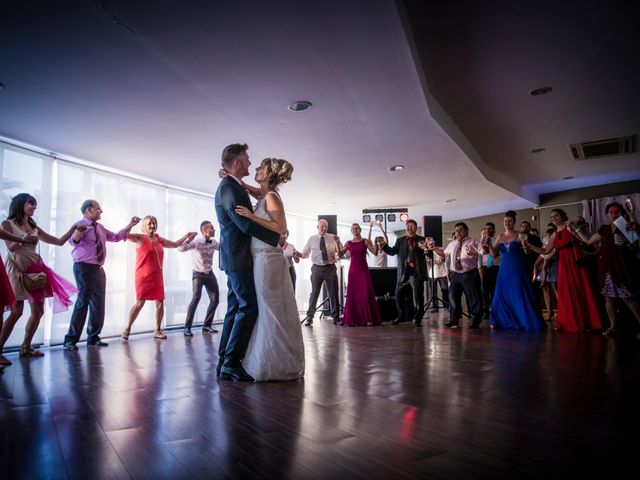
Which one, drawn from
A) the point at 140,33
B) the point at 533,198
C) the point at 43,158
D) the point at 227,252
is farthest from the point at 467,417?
the point at 533,198

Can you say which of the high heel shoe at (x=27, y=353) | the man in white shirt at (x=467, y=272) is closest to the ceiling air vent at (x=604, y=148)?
the man in white shirt at (x=467, y=272)

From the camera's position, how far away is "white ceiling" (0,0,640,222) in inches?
117

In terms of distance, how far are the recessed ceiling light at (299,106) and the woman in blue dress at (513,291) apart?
318 cm

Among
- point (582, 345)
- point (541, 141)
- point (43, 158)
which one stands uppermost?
point (541, 141)

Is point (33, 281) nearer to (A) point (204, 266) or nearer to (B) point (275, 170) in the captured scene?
(A) point (204, 266)

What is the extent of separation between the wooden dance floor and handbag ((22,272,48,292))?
0.91m

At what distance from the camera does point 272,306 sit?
2756 mm

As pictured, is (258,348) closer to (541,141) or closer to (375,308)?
(375,308)

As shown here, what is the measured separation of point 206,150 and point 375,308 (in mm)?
3685

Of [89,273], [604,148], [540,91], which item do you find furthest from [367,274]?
[604,148]

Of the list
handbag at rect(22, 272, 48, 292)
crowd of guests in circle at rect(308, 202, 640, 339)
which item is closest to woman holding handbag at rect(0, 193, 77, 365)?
handbag at rect(22, 272, 48, 292)

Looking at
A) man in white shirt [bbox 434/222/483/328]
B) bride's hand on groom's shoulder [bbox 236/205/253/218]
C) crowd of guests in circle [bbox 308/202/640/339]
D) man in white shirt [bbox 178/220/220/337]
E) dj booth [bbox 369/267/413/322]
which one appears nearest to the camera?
bride's hand on groom's shoulder [bbox 236/205/253/218]

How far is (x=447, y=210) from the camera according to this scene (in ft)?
38.4

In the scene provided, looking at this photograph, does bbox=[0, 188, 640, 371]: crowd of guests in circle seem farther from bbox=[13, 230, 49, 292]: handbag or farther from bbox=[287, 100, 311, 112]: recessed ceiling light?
bbox=[287, 100, 311, 112]: recessed ceiling light
